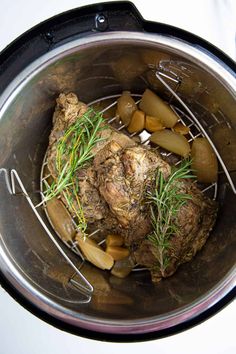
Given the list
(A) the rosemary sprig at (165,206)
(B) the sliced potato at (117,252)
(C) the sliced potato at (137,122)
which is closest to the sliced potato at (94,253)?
(B) the sliced potato at (117,252)

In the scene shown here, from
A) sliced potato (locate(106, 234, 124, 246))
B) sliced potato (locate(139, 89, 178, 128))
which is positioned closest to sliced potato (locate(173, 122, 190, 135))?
sliced potato (locate(139, 89, 178, 128))

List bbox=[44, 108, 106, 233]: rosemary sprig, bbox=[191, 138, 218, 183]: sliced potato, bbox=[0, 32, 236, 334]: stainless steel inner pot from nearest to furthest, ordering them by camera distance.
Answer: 1. bbox=[0, 32, 236, 334]: stainless steel inner pot
2. bbox=[44, 108, 106, 233]: rosemary sprig
3. bbox=[191, 138, 218, 183]: sliced potato

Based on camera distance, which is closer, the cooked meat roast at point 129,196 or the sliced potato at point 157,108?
the cooked meat roast at point 129,196

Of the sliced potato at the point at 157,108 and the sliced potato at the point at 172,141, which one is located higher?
the sliced potato at the point at 157,108

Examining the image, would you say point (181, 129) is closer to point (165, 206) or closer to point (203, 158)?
point (203, 158)

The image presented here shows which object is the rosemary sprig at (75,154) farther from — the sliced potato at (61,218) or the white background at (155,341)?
the white background at (155,341)

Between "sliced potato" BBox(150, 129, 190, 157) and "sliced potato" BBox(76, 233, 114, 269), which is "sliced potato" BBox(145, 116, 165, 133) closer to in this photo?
"sliced potato" BBox(150, 129, 190, 157)

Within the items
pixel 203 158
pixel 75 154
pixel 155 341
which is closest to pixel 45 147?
pixel 75 154
